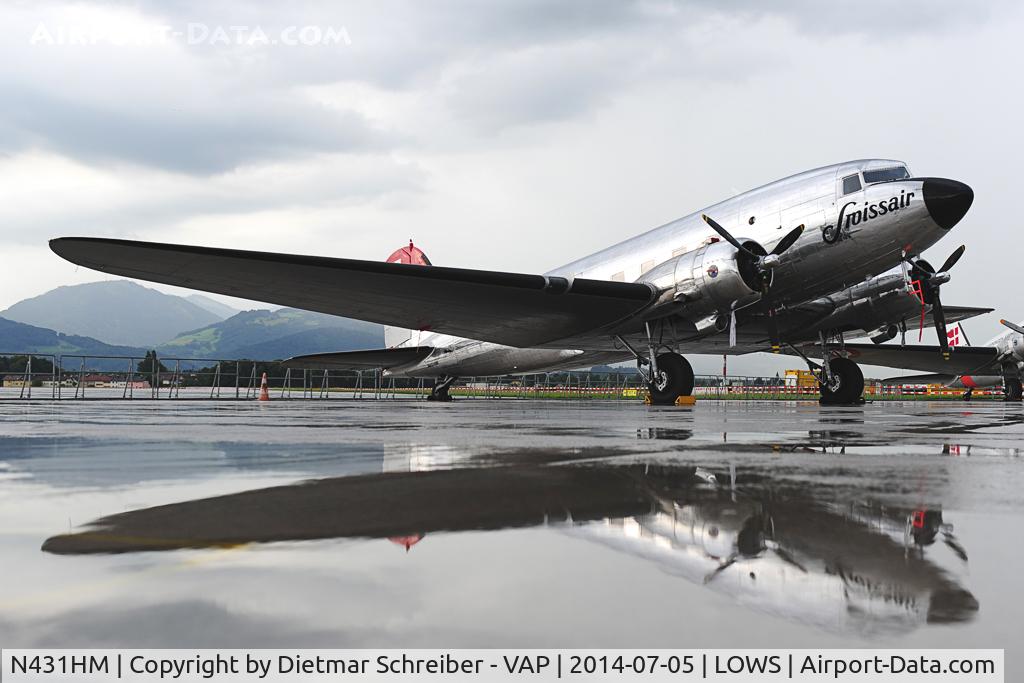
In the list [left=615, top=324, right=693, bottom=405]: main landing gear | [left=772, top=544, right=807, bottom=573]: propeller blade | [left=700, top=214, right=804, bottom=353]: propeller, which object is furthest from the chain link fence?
[left=772, top=544, right=807, bottom=573]: propeller blade

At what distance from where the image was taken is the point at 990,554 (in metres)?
2.11

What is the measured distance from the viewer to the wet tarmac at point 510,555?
1.48 metres

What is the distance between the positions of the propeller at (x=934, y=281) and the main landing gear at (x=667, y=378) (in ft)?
22.4

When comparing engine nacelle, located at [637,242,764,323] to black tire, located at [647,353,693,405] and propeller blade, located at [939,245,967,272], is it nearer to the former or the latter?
black tire, located at [647,353,693,405]

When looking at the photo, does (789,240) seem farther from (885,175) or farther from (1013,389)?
(1013,389)

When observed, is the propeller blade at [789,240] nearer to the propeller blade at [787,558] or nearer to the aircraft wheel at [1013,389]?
the propeller blade at [787,558]

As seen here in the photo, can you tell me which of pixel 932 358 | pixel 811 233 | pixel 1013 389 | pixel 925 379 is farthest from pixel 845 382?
pixel 925 379

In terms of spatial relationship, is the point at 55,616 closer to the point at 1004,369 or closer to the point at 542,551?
the point at 542,551

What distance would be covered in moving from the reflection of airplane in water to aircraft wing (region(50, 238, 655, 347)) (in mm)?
10263

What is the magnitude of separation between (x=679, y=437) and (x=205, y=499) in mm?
4936

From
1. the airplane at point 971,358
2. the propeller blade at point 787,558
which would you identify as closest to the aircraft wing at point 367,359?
the airplane at point 971,358

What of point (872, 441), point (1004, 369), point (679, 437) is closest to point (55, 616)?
point (679, 437)

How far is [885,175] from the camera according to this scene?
15773 millimetres

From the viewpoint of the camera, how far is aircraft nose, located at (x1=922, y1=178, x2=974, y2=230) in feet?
49.2
